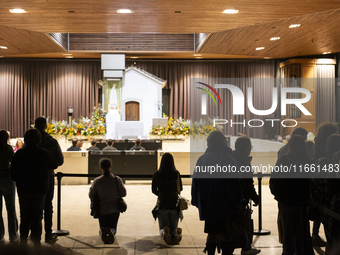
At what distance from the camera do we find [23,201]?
363 cm

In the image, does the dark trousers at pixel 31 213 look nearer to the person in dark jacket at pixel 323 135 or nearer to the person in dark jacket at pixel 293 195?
the person in dark jacket at pixel 293 195

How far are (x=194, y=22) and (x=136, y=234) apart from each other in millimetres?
6111

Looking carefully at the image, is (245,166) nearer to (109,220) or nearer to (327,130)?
(327,130)

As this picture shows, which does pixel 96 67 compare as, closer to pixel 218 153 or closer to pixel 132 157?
pixel 132 157

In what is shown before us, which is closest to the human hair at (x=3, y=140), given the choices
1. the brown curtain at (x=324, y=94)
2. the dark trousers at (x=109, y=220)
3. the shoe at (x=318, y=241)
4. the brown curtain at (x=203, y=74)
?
the dark trousers at (x=109, y=220)

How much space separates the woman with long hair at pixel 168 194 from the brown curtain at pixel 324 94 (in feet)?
41.9

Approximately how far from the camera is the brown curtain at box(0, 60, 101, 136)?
1784 centimetres

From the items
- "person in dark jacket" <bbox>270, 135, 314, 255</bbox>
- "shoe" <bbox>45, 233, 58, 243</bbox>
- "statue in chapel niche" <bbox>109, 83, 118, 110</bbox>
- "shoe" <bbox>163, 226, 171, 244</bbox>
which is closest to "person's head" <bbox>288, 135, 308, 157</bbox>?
"person in dark jacket" <bbox>270, 135, 314, 255</bbox>

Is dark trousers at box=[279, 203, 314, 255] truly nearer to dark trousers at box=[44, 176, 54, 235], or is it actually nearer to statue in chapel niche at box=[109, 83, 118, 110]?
dark trousers at box=[44, 176, 54, 235]

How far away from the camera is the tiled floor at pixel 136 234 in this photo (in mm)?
3951

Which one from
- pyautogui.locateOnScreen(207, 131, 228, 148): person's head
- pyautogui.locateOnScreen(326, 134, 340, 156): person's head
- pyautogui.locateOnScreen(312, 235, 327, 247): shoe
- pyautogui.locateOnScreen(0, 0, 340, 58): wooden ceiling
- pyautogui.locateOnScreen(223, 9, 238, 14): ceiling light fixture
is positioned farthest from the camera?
pyautogui.locateOnScreen(223, 9, 238, 14): ceiling light fixture

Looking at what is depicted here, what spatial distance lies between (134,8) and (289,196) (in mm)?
5918

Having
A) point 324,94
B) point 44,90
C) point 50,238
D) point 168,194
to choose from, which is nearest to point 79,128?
point 44,90

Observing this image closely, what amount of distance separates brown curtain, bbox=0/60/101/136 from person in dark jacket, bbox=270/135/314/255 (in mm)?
15717
